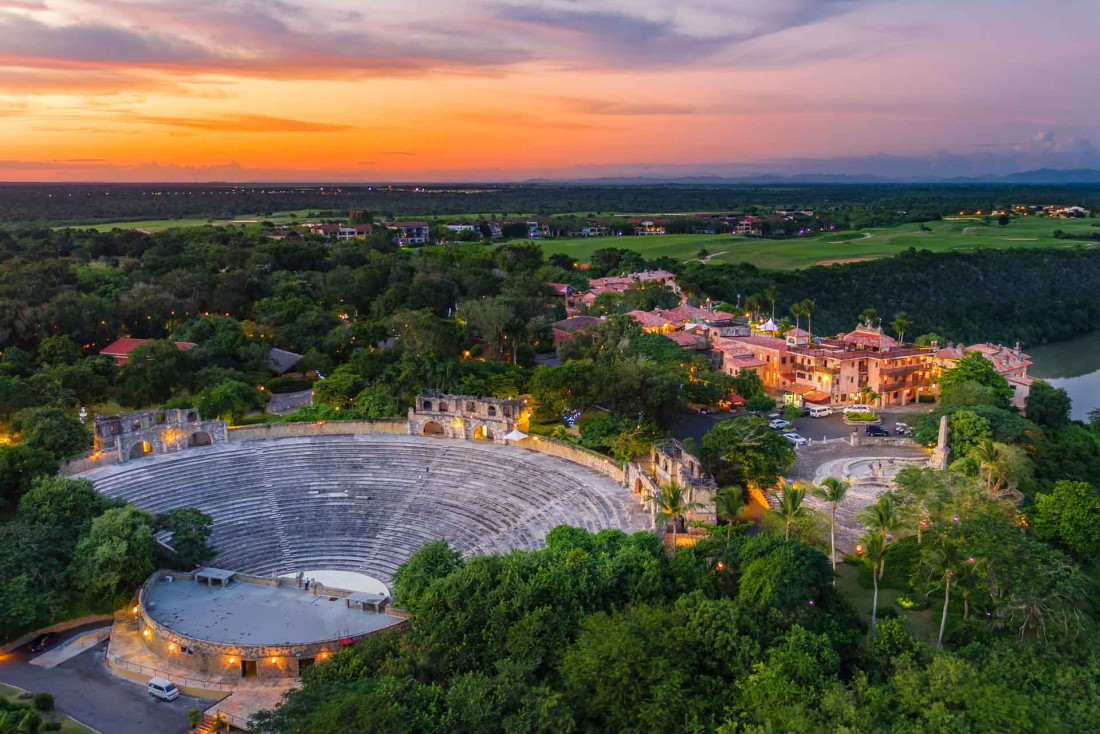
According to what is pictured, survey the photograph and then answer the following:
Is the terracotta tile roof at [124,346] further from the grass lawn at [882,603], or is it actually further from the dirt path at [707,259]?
the dirt path at [707,259]

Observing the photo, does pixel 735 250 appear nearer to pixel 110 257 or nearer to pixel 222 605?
pixel 110 257

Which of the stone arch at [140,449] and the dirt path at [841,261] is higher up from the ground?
the dirt path at [841,261]

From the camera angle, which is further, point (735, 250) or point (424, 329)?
point (735, 250)

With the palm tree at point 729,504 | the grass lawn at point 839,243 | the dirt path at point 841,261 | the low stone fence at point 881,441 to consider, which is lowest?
the low stone fence at point 881,441

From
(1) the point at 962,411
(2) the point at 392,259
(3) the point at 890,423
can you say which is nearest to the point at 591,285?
(2) the point at 392,259

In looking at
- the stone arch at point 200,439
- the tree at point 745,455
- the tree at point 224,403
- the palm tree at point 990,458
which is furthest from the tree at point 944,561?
the tree at point 224,403

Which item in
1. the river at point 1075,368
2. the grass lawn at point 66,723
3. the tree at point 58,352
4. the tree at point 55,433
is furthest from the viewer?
the river at point 1075,368

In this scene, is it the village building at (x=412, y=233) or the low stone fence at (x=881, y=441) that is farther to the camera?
the village building at (x=412, y=233)
